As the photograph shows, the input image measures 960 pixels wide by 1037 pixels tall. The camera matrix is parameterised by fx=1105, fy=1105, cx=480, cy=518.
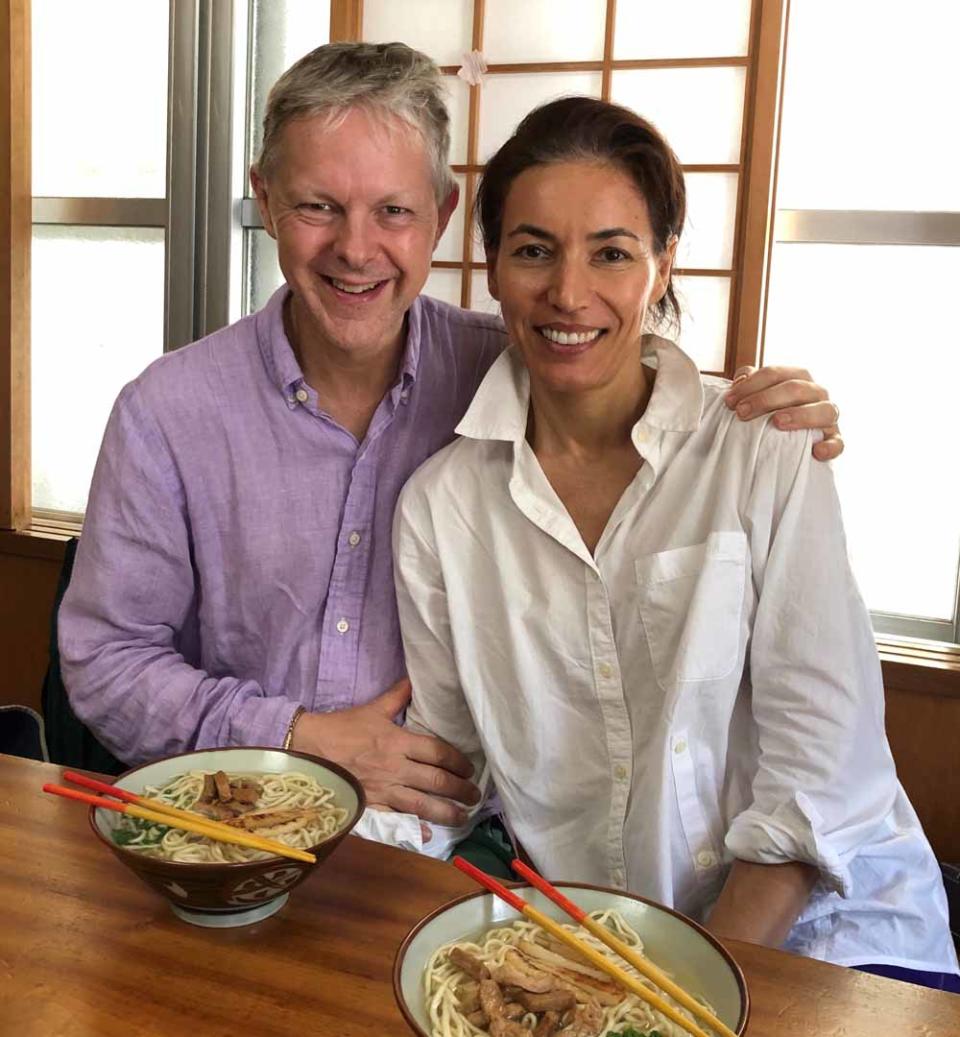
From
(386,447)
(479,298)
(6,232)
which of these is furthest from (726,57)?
(6,232)

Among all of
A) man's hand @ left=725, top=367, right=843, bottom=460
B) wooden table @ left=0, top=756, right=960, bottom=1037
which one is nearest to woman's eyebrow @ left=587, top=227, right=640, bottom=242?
man's hand @ left=725, top=367, right=843, bottom=460

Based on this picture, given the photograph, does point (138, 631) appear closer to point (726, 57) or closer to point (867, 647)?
point (867, 647)

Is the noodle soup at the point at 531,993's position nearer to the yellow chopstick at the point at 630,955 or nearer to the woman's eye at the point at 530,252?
the yellow chopstick at the point at 630,955

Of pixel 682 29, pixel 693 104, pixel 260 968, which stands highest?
pixel 682 29

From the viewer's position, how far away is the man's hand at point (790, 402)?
1.54 meters

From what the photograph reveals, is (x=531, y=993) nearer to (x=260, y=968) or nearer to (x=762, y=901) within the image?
(x=260, y=968)

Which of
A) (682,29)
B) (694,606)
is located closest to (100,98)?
(682,29)

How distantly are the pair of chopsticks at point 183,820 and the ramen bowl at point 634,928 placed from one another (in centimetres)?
18

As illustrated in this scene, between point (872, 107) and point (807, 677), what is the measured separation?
1792 mm

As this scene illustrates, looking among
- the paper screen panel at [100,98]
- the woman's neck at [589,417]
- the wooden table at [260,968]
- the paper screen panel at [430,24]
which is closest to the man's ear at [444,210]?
the woman's neck at [589,417]

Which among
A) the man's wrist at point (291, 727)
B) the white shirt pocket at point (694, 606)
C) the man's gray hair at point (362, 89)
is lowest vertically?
the man's wrist at point (291, 727)

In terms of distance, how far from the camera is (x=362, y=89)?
67.2 inches

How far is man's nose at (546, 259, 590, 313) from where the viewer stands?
1540 millimetres

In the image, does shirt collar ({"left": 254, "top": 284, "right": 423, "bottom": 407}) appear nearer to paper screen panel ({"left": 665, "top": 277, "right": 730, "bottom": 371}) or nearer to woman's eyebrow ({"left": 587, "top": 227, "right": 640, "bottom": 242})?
woman's eyebrow ({"left": 587, "top": 227, "right": 640, "bottom": 242})
